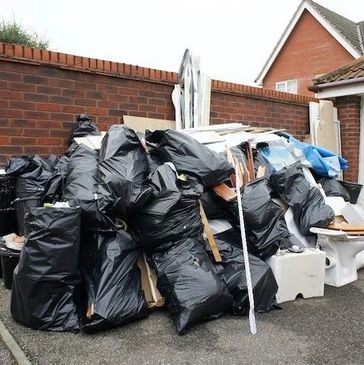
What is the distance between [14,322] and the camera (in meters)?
2.74

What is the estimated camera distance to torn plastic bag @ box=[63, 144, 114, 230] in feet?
9.59

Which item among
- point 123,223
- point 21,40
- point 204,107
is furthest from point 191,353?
point 21,40

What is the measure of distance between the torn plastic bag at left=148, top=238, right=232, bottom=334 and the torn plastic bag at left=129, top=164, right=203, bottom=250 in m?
0.10

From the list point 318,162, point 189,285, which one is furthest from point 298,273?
point 318,162

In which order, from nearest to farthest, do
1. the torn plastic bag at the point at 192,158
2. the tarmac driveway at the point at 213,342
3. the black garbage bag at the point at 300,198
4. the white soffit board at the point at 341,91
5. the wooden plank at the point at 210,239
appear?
1. the tarmac driveway at the point at 213,342
2. the wooden plank at the point at 210,239
3. the torn plastic bag at the point at 192,158
4. the black garbage bag at the point at 300,198
5. the white soffit board at the point at 341,91

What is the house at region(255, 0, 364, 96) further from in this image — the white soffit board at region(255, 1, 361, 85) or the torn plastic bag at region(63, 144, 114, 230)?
the torn plastic bag at region(63, 144, 114, 230)

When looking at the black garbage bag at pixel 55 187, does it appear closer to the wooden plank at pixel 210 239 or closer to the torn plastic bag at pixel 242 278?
the wooden plank at pixel 210 239

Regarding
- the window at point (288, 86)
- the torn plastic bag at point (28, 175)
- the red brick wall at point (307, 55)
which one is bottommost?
the torn plastic bag at point (28, 175)

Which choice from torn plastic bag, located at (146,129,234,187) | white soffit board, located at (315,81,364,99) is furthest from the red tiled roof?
torn plastic bag, located at (146,129,234,187)

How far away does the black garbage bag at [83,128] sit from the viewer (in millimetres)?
4262

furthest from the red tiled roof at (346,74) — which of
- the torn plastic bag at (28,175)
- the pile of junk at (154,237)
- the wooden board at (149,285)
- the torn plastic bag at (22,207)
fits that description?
the torn plastic bag at (22,207)

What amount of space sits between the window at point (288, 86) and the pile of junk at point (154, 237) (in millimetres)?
15344

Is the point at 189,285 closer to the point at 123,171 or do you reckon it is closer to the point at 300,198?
the point at 123,171

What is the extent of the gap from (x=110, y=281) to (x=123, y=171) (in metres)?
0.82
